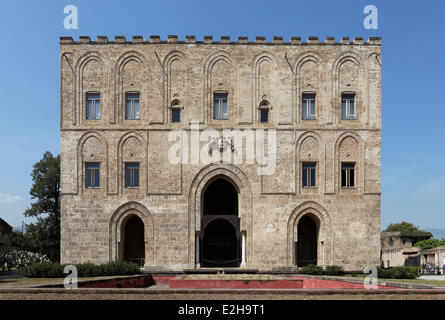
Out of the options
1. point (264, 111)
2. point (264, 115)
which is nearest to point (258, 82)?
point (264, 111)

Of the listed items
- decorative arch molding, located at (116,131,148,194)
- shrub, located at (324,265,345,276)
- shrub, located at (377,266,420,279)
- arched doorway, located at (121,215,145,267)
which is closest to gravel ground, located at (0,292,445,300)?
shrub, located at (377,266,420,279)

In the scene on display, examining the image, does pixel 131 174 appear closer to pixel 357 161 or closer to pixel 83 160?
pixel 83 160

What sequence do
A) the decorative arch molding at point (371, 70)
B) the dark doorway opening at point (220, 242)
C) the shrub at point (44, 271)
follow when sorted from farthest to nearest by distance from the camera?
the dark doorway opening at point (220, 242), the decorative arch molding at point (371, 70), the shrub at point (44, 271)

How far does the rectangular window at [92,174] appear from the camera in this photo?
2731cm

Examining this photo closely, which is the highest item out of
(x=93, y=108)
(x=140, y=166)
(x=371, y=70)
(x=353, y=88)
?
(x=371, y=70)

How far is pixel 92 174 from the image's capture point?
2739 cm

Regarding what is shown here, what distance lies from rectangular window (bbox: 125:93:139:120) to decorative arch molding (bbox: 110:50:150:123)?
29 centimetres

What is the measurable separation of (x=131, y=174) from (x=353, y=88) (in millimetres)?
15188

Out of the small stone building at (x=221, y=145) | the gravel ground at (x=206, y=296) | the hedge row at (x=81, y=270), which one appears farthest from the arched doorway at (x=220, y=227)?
the gravel ground at (x=206, y=296)

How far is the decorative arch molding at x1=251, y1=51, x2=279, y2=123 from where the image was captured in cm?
2764

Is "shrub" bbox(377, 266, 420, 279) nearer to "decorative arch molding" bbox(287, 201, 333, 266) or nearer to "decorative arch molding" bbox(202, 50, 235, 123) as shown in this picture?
"decorative arch molding" bbox(287, 201, 333, 266)

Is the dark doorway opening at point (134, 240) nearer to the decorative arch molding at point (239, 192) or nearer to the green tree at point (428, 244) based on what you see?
the decorative arch molding at point (239, 192)

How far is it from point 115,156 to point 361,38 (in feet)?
57.2

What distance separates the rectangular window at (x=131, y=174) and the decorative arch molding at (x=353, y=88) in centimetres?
1282
